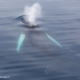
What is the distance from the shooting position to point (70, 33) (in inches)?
547

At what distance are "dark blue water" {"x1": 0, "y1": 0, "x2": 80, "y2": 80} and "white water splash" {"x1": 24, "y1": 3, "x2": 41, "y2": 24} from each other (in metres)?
0.59

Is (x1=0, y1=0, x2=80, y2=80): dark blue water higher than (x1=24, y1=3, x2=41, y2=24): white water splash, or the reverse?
(x1=24, y1=3, x2=41, y2=24): white water splash

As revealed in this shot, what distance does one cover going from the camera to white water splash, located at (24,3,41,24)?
52.7ft

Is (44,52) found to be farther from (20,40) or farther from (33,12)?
(33,12)

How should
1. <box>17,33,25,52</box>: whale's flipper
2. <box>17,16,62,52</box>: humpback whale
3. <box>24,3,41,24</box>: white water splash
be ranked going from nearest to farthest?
1. <box>17,33,25,52</box>: whale's flipper
2. <box>17,16,62,52</box>: humpback whale
3. <box>24,3,41,24</box>: white water splash

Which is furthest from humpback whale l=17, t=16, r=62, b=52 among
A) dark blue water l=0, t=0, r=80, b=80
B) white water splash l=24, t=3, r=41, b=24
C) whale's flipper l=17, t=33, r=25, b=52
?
white water splash l=24, t=3, r=41, b=24

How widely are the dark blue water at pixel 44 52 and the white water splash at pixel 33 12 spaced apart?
59cm

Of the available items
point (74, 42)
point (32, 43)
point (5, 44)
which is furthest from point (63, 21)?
point (5, 44)

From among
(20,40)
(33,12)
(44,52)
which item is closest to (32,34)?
(20,40)

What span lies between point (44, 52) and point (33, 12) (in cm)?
758

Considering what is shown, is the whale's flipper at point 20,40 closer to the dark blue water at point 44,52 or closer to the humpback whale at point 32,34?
the humpback whale at point 32,34

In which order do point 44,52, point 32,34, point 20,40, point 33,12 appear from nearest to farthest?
point 44,52, point 20,40, point 32,34, point 33,12

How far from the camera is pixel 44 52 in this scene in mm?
11078

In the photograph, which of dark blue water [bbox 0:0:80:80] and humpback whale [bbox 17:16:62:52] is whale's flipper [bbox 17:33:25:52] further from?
dark blue water [bbox 0:0:80:80]
